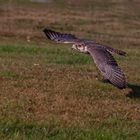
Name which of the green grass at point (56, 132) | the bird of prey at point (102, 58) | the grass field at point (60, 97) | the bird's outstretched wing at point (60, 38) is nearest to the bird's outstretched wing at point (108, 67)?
the bird of prey at point (102, 58)

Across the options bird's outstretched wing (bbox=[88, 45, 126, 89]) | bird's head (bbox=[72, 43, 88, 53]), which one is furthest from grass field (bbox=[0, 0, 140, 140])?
bird's head (bbox=[72, 43, 88, 53])

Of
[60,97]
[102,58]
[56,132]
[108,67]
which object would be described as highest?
[102,58]

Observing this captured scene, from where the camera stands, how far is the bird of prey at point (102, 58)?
10.9 meters

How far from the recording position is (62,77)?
13797 mm

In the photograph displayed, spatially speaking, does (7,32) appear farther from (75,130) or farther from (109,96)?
(75,130)

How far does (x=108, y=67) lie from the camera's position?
11.2m

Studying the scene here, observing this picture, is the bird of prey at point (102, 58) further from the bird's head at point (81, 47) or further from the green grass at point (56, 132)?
the green grass at point (56, 132)

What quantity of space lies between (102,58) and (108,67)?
24 centimetres

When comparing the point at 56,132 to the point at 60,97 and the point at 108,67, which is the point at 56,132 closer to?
the point at 108,67

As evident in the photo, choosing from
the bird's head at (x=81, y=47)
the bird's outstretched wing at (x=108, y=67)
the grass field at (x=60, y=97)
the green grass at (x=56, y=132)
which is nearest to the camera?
the green grass at (x=56, y=132)

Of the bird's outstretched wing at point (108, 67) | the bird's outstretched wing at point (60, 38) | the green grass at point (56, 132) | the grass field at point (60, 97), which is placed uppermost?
the bird's outstretched wing at point (60, 38)

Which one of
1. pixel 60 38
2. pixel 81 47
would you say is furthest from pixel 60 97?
pixel 60 38

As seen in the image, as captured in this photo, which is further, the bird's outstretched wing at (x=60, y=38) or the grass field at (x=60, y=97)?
the bird's outstretched wing at (x=60, y=38)

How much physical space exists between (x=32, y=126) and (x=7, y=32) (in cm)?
1560
